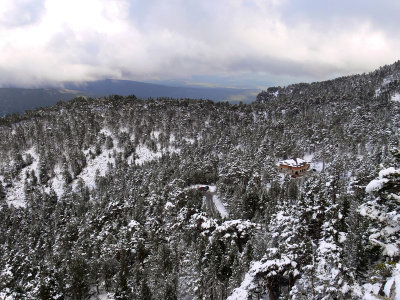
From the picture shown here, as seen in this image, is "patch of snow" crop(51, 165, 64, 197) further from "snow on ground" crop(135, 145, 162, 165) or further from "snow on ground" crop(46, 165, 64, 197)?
"snow on ground" crop(135, 145, 162, 165)

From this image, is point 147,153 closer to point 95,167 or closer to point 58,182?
point 95,167

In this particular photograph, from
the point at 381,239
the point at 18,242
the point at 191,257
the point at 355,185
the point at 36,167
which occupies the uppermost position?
the point at 381,239

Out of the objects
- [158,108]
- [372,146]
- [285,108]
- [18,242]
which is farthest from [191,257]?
[285,108]

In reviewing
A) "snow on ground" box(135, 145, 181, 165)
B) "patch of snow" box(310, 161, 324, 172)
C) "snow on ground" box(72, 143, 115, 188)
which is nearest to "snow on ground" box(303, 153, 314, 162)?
"patch of snow" box(310, 161, 324, 172)

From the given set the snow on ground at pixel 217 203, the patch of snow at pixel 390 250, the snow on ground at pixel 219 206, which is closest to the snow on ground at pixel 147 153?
the snow on ground at pixel 217 203

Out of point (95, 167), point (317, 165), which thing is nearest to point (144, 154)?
point (95, 167)

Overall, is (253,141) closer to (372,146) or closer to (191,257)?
(372,146)
